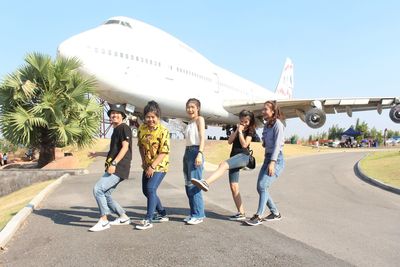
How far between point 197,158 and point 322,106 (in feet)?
68.6

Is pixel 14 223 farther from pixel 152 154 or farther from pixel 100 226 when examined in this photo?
pixel 152 154

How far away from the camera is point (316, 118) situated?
2288cm

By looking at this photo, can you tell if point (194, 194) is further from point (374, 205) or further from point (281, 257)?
point (374, 205)

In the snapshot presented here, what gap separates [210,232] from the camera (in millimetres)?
5059

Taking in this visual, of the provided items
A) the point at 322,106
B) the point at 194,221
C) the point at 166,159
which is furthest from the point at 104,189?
the point at 322,106

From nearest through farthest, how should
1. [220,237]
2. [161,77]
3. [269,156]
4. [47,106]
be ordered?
1. [220,237]
2. [269,156]
3. [47,106]
4. [161,77]

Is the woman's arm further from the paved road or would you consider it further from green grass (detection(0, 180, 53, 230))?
green grass (detection(0, 180, 53, 230))

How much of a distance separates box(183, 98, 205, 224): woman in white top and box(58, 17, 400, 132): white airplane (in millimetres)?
11216

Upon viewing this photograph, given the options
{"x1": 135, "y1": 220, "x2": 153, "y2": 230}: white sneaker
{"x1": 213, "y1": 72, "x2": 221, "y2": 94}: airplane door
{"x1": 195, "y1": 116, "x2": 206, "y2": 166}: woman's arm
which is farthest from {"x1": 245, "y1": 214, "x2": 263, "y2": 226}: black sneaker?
{"x1": 213, "y1": 72, "x2": 221, "y2": 94}: airplane door

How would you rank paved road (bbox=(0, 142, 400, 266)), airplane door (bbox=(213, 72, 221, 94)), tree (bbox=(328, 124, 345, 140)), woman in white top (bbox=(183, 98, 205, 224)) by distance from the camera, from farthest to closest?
1. tree (bbox=(328, 124, 345, 140))
2. airplane door (bbox=(213, 72, 221, 94))
3. woman in white top (bbox=(183, 98, 205, 224))
4. paved road (bbox=(0, 142, 400, 266))

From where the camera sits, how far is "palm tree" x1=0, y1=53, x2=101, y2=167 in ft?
46.9

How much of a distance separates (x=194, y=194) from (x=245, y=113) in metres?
1.37

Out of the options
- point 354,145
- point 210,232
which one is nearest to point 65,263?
point 210,232

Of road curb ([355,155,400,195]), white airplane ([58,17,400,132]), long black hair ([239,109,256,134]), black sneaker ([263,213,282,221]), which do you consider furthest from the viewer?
white airplane ([58,17,400,132])
